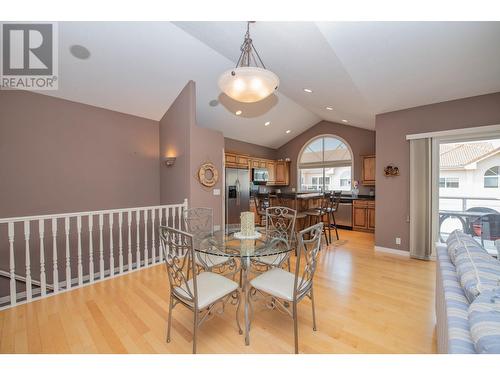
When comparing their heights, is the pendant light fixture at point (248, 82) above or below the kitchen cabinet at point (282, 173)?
above

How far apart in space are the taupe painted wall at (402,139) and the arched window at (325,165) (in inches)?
101

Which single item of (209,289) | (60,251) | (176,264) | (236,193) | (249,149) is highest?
A: (249,149)

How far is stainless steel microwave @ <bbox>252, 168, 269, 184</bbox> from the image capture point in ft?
22.1

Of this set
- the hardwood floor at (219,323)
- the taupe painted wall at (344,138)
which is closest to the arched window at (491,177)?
the hardwood floor at (219,323)

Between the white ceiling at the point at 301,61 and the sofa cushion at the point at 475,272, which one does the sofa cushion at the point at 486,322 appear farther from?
the white ceiling at the point at 301,61

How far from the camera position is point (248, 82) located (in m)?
1.83

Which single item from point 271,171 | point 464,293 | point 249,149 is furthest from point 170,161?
point 464,293

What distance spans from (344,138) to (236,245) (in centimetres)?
577

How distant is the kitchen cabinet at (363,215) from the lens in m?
5.50

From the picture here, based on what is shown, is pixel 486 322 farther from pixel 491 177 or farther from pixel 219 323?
pixel 491 177

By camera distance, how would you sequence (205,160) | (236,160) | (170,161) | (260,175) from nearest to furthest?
(205,160), (170,161), (236,160), (260,175)

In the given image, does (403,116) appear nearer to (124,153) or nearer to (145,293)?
(145,293)

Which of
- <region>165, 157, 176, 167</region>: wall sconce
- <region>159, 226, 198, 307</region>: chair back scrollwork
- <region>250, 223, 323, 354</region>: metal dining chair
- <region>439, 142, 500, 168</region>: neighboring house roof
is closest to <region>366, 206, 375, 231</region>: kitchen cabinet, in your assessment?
<region>439, 142, 500, 168</region>: neighboring house roof
